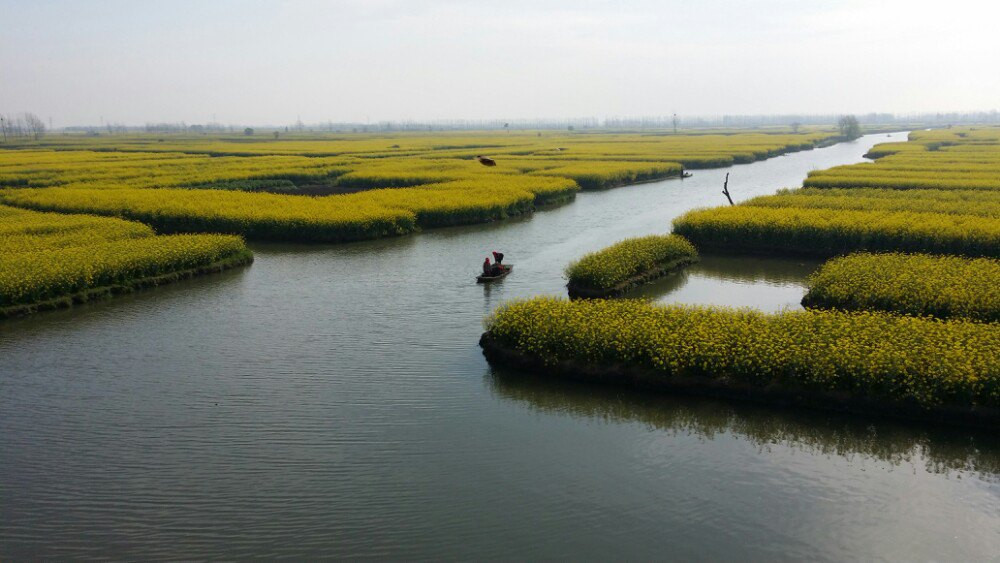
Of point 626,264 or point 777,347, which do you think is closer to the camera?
point 777,347

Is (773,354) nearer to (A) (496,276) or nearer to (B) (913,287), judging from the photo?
(B) (913,287)

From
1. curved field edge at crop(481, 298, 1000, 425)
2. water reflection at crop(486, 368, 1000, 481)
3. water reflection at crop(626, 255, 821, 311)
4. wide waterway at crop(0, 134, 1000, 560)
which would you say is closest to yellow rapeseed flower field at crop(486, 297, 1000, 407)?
curved field edge at crop(481, 298, 1000, 425)

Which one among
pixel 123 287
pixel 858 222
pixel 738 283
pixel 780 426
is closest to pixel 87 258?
pixel 123 287

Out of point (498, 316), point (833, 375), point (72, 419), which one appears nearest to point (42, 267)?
point (72, 419)

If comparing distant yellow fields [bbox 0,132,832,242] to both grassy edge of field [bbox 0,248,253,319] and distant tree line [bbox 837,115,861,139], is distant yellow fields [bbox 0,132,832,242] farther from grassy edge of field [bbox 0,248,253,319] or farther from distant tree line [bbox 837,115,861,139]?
distant tree line [bbox 837,115,861,139]

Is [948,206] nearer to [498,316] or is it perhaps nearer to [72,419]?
[498,316]

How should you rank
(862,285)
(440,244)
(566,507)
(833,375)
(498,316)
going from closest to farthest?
(566,507) → (833,375) → (498,316) → (862,285) → (440,244)

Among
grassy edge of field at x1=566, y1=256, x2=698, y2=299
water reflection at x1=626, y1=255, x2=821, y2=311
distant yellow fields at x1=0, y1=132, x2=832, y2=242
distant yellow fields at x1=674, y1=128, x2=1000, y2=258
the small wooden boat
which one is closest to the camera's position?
grassy edge of field at x1=566, y1=256, x2=698, y2=299
